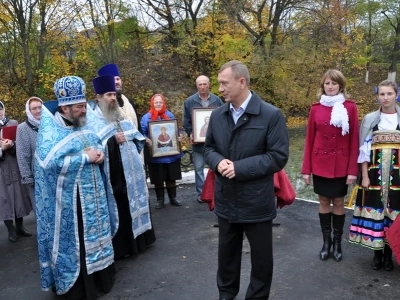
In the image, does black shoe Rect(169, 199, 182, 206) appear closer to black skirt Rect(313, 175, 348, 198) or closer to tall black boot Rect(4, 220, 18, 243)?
tall black boot Rect(4, 220, 18, 243)

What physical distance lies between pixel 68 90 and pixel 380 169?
9.81 feet

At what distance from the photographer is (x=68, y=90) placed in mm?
3426

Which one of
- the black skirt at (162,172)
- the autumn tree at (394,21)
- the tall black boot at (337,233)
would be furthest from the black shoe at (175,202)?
the autumn tree at (394,21)

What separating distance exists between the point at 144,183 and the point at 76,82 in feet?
5.26

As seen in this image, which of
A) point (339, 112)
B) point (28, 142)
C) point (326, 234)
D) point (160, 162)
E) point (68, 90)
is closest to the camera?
point (68, 90)

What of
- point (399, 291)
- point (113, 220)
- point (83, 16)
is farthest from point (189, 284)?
point (83, 16)

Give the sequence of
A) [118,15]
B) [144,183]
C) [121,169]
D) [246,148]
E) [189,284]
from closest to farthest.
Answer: [246,148], [189,284], [121,169], [144,183], [118,15]

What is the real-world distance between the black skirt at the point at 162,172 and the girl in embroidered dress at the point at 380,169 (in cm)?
298

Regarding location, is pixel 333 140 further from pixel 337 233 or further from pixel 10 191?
pixel 10 191

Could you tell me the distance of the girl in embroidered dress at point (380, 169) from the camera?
3.75 m

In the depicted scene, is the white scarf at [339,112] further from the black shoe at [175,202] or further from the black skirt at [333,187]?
the black shoe at [175,202]

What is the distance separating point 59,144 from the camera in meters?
3.40

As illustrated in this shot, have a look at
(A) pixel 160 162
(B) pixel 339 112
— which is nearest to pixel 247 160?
(B) pixel 339 112

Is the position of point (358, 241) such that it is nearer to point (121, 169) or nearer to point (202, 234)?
point (202, 234)
